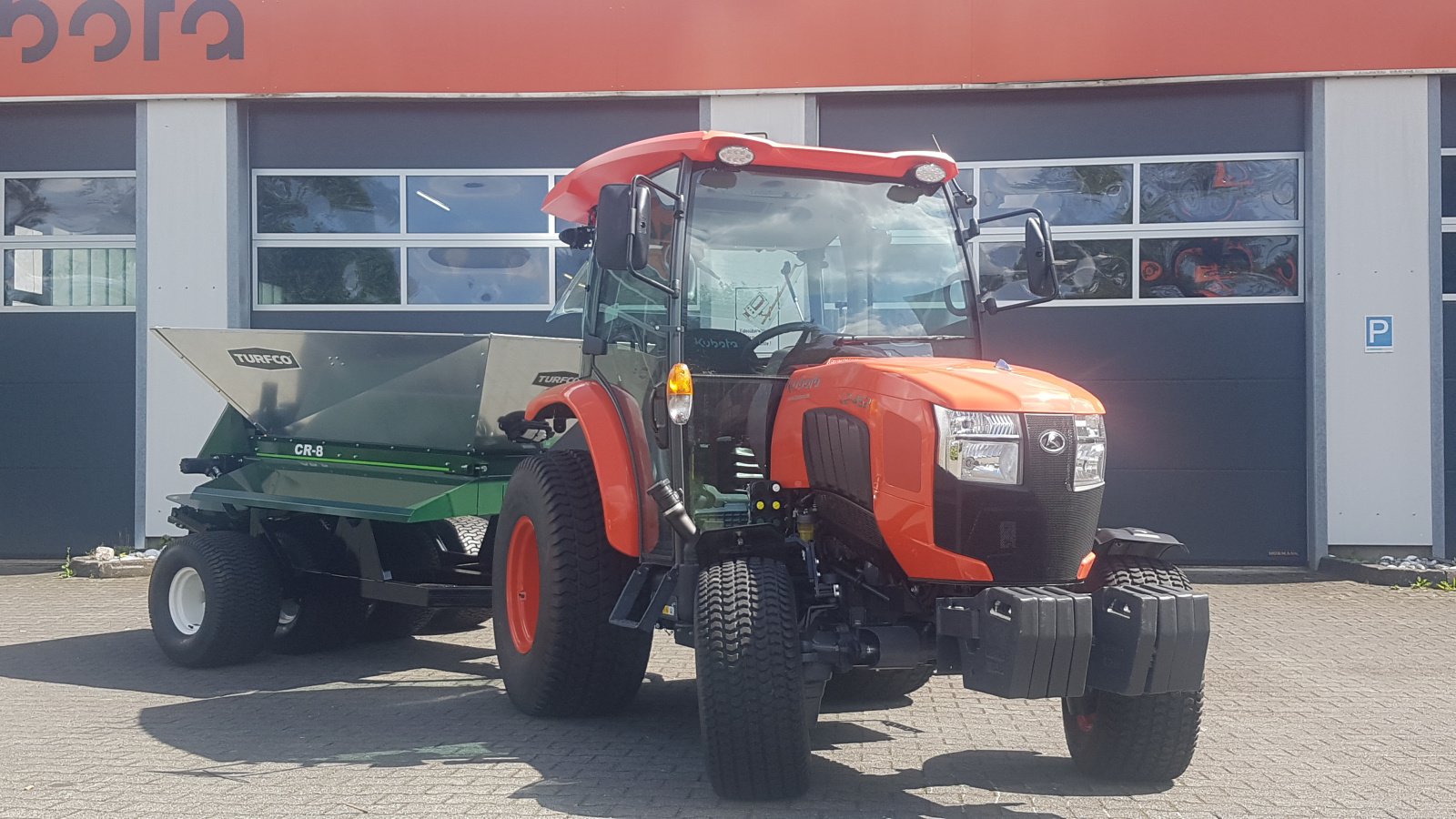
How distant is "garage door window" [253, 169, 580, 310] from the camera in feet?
38.1

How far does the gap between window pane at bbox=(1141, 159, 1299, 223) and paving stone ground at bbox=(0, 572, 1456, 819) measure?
162 inches

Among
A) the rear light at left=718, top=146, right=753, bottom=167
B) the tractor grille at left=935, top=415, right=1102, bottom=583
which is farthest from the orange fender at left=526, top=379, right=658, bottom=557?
the tractor grille at left=935, top=415, right=1102, bottom=583

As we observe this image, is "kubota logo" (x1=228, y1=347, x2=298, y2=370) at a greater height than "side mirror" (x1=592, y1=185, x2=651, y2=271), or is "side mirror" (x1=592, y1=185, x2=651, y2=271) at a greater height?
"side mirror" (x1=592, y1=185, x2=651, y2=271)

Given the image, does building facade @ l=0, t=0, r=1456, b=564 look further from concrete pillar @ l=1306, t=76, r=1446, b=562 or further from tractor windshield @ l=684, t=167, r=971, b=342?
tractor windshield @ l=684, t=167, r=971, b=342

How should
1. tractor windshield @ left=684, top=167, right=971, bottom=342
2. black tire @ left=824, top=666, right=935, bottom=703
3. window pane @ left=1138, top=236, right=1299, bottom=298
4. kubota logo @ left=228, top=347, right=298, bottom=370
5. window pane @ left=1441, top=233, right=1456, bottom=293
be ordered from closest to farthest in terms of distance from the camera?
1. tractor windshield @ left=684, top=167, right=971, bottom=342
2. black tire @ left=824, top=666, right=935, bottom=703
3. kubota logo @ left=228, top=347, right=298, bottom=370
4. window pane @ left=1441, top=233, right=1456, bottom=293
5. window pane @ left=1138, top=236, right=1299, bottom=298

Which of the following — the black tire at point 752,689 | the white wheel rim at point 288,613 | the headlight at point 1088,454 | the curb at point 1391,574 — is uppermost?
the headlight at point 1088,454

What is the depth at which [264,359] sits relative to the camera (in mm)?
7477

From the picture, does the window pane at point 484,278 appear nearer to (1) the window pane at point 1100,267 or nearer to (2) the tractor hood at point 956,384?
(1) the window pane at point 1100,267

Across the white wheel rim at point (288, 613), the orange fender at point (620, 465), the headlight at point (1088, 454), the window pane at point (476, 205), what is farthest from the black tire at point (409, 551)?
the window pane at point (476, 205)

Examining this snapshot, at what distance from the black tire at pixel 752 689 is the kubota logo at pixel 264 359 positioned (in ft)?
12.8

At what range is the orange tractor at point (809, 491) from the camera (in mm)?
4367

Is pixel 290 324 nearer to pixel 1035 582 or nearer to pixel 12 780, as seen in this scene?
pixel 12 780

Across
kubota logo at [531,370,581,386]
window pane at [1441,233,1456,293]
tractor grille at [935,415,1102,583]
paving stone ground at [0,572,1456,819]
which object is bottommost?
paving stone ground at [0,572,1456,819]

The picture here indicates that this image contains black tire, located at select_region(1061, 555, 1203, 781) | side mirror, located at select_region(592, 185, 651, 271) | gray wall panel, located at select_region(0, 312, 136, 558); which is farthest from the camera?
gray wall panel, located at select_region(0, 312, 136, 558)
